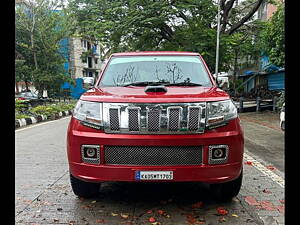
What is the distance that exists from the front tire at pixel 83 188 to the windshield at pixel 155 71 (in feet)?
4.31

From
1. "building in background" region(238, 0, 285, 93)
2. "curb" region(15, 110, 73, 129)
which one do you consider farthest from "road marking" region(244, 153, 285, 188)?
"building in background" region(238, 0, 285, 93)

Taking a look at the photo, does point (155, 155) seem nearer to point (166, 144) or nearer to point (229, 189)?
point (166, 144)

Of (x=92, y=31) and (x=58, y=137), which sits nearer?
(x=58, y=137)

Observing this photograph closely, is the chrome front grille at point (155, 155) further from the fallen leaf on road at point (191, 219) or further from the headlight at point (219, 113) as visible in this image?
the fallen leaf on road at point (191, 219)

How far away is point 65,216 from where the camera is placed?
317cm

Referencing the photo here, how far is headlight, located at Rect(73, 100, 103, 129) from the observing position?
9.84ft

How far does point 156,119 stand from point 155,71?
1.50 meters

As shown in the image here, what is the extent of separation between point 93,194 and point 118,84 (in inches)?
55.8

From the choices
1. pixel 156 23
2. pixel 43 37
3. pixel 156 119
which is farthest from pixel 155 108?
pixel 43 37

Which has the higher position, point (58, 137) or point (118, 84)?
point (118, 84)
